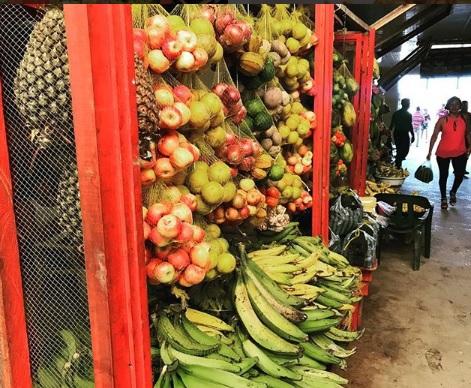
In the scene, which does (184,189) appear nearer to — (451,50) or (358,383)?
(358,383)

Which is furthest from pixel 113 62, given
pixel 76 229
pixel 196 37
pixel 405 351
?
pixel 405 351

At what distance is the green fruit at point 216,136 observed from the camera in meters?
1.65

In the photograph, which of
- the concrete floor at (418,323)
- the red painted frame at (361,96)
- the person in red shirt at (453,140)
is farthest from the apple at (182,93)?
the person in red shirt at (453,140)

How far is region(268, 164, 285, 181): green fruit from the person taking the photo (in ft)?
7.82

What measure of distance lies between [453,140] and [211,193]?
7.11 m

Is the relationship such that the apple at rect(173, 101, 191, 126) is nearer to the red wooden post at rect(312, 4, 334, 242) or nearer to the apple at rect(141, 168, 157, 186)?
the apple at rect(141, 168, 157, 186)

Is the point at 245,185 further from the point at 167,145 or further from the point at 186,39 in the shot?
the point at 186,39

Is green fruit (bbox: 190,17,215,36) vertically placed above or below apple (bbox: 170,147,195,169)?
above

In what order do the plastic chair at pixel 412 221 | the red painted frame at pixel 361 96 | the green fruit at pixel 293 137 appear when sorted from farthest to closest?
the plastic chair at pixel 412 221, the red painted frame at pixel 361 96, the green fruit at pixel 293 137

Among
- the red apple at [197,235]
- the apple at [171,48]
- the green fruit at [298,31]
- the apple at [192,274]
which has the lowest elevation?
the apple at [192,274]

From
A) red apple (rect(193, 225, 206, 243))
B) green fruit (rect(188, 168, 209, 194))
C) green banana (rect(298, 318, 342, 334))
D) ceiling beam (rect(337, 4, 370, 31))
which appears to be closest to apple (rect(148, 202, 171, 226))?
red apple (rect(193, 225, 206, 243))

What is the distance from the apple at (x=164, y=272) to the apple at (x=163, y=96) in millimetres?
479

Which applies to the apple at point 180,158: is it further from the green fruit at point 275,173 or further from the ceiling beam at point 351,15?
the ceiling beam at point 351,15

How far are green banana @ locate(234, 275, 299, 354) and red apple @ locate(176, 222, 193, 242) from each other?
0.66 meters
